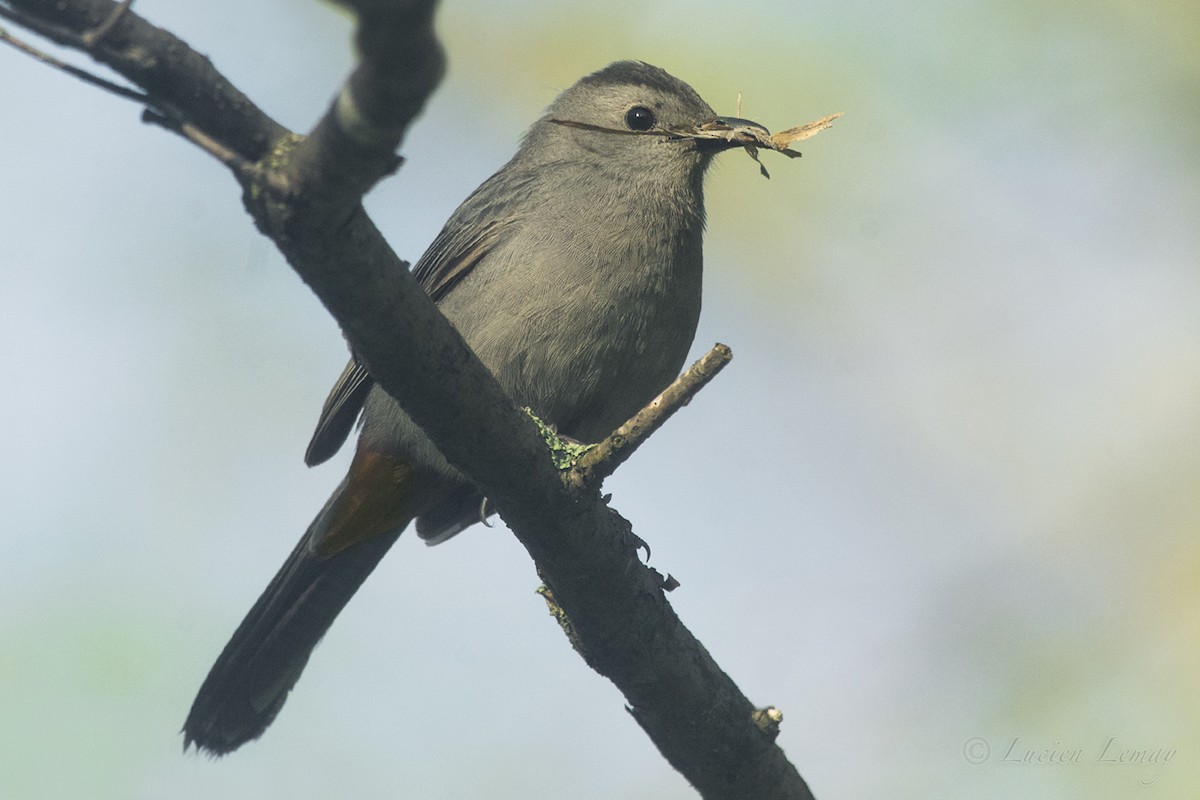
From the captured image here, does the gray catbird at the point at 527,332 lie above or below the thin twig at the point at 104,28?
above

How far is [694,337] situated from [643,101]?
1216 millimetres

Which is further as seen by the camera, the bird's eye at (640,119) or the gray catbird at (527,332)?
the bird's eye at (640,119)

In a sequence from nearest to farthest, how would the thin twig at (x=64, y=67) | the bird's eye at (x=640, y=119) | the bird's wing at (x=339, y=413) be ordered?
the thin twig at (x=64, y=67), the bird's wing at (x=339, y=413), the bird's eye at (x=640, y=119)

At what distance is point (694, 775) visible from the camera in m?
4.05

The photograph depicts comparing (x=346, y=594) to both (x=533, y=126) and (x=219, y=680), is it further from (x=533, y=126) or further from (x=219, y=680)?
(x=533, y=126)

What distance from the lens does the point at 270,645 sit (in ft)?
16.5

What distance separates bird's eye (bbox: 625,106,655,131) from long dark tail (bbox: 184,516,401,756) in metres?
2.10

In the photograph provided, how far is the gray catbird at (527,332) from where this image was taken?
14.7ft

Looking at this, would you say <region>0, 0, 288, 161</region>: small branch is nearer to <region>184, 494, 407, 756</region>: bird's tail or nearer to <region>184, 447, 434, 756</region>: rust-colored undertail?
<region>184, 447, 434, 756</region>: rust-colored undertail

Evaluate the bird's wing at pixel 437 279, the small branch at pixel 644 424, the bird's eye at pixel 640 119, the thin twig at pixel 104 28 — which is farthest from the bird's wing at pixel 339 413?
the thin twig at pixel 104 28

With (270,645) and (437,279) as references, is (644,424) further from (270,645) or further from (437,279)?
(270,645)

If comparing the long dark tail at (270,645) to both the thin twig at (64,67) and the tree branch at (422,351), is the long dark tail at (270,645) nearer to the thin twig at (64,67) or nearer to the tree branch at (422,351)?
the tree branch at (422,351)

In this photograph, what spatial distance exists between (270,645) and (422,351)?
254 cm

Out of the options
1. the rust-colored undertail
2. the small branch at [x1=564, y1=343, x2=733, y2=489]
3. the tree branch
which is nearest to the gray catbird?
the rust-colored undertail
